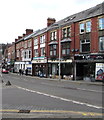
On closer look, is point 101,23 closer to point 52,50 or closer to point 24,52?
point 52,50

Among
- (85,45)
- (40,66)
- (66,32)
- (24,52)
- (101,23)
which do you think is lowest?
(40,66)

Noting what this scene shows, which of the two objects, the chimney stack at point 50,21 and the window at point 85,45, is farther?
the chimney stack at point 50,21

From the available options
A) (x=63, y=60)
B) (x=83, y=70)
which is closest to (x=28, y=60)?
(x=63, y=60)

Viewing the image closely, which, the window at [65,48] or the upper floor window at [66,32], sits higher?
the upper floor window at [66,32]

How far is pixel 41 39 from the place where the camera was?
133 feet

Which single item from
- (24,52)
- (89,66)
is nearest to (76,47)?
(89,66)

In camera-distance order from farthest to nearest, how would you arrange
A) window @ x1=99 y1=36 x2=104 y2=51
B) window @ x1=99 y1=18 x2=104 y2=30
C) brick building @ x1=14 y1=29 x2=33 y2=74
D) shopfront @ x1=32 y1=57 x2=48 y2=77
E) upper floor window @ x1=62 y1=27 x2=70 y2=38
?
brick building @ x1=14 y1=29 x2=33 y2=74
shopfront @ x1=32 y1=57 x2=48 y2=77
upper floor window @ x1=62 y1=27 x2=70 y2=38
window @ x1=99 y1=18 x2=104 y2=30
window @ x1=99 y1=36 x2=104 y2=51

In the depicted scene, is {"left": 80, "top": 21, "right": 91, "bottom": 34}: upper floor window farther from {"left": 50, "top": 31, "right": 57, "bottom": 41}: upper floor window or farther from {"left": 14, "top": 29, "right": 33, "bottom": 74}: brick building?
{"left": 14, "top": 29, "right": 33, "bottom": 74}: brick building

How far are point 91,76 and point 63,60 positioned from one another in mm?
6669

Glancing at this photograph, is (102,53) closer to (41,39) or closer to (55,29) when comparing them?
(55,29)

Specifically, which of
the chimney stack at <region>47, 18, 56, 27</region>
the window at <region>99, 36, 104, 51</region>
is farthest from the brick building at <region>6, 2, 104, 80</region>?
the chimney stack at <region>47, 18, 56, 27</region>

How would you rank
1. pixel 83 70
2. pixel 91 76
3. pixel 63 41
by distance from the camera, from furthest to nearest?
pixel 63 41 → pixel 83 70 → pixel 91 76

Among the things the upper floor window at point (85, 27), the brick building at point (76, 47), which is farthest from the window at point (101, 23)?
the upper floor window at point (85, 27)

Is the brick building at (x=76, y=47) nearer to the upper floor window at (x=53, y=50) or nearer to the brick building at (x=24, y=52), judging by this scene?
the upper floor window at (x=53, y=50)
